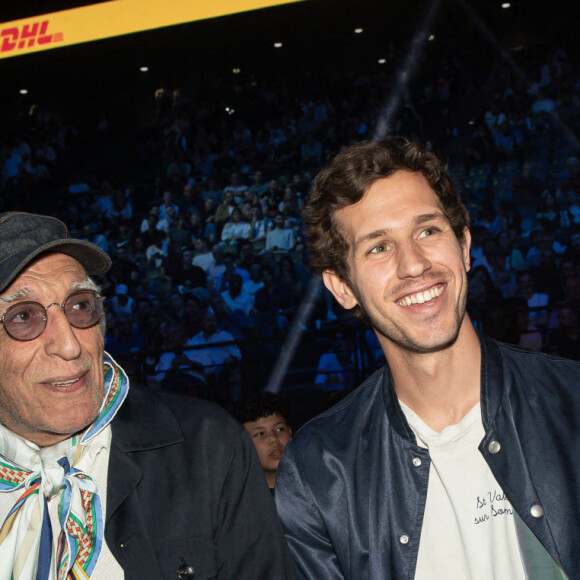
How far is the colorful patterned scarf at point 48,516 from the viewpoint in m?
1.67

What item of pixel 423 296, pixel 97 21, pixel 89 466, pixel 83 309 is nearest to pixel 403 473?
pixel 423 296

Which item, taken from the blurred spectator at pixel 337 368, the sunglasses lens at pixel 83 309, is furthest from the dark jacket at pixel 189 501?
the blurred spectator at pixel 337 368

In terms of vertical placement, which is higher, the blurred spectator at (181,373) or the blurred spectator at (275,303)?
the blurred spectator at (275,303)

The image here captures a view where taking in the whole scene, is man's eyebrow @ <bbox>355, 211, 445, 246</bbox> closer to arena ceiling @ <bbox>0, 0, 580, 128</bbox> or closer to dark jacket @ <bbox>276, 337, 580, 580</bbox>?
dark jacket @ <bbox>276, 337, 580, 580</bbox>

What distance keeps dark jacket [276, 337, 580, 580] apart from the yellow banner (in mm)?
6335

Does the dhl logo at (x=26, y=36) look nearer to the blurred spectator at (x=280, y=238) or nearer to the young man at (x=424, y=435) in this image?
the blurred spectator at (x=280, y=238)

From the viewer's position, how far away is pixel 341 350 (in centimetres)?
861

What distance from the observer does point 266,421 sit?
4.33 meters

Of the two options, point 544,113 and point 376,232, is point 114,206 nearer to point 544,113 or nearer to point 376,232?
point 544,113

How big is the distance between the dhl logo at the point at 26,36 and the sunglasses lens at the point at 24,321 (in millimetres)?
6895

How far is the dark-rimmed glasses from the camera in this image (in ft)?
5.67

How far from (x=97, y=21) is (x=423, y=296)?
6.93 meters

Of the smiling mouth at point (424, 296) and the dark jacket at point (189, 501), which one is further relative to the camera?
the smiling mouth at point (424, 296)

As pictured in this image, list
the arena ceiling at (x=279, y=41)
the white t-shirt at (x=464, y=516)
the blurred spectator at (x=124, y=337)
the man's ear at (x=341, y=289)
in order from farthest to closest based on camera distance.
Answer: the arena ceiling at (x=279, y=41) < the blurred spectator at (x=124, y=337) < the man's ear at (x=341, y=289) < the white t-shirt at (x=464, y=516)
